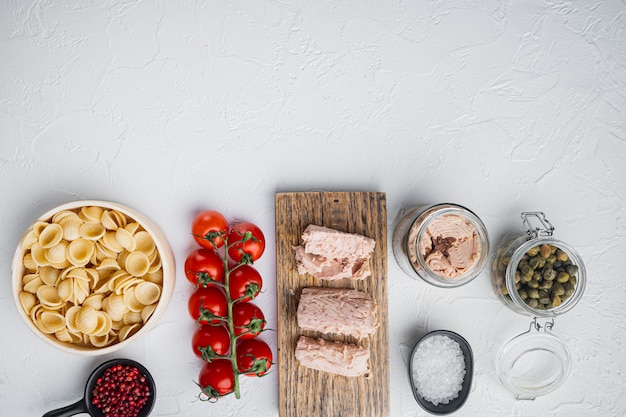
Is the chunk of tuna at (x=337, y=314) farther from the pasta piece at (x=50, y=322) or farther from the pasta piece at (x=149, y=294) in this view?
the pasta piece at (x=50, y=322)

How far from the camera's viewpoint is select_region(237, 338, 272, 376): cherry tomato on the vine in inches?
60.8

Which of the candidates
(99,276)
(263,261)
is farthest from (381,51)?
(99,276)

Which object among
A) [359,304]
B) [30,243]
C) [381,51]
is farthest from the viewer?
[381,51]

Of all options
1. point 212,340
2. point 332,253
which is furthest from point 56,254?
point 332,253

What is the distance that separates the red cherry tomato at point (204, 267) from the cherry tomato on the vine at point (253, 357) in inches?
10.1

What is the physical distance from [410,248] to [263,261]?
0.57m

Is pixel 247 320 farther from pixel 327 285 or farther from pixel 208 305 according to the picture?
pixel 327 285

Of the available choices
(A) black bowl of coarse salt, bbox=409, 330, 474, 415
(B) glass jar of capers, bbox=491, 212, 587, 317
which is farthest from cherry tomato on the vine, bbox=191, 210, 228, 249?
(B) glass jar of capers, bbox=491, 212, 587, 317

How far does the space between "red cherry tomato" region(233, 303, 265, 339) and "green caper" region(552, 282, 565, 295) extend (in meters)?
1.04

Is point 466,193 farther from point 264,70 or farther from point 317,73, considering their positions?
point 264,70

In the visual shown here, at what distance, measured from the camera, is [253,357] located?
157 cm

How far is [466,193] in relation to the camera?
1.78m

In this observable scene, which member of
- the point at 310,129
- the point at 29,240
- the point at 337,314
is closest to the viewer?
the point at 29,240

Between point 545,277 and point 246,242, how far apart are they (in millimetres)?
1062
